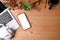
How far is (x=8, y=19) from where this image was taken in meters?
1.30

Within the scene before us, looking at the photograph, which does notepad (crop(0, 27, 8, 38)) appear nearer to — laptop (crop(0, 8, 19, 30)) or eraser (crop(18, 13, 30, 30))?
laptop (crop(0, 8, 19, 30))

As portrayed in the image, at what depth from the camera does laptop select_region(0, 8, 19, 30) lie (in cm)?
129

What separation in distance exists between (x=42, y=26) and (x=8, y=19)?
1.00ft

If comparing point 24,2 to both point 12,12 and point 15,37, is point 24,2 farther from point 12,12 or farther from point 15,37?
point 15,37

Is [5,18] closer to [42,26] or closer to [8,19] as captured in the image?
[8,19]

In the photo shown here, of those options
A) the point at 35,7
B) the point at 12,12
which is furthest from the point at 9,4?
the point at 35,7

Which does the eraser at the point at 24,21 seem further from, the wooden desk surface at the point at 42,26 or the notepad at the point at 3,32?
the notepad at the point at 3,32

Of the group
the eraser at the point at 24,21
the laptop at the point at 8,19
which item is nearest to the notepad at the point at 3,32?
the laptop at the point at 8,19

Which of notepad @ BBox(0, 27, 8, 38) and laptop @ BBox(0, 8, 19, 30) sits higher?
laptop @ BBox(0, 8, 19, 30)

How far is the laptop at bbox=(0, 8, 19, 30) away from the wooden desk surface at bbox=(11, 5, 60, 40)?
0.04 metres

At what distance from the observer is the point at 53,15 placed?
126 cm

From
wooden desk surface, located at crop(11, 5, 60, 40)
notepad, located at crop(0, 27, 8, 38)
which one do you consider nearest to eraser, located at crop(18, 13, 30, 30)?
wooden desk surface, located at crop(11, 5, 60, 40)

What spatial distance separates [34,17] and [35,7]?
90 millimetres

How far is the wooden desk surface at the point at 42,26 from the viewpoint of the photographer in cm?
124
